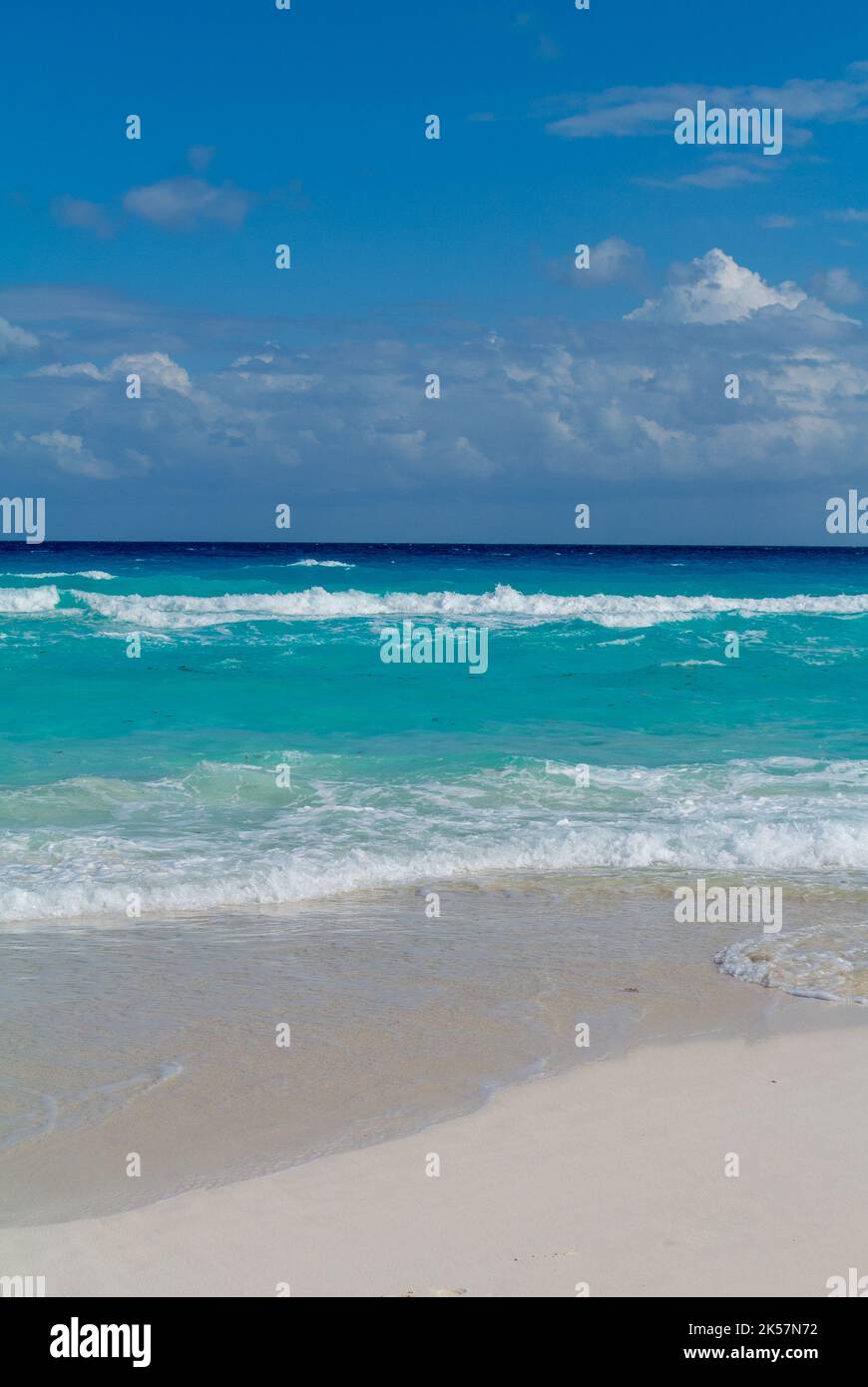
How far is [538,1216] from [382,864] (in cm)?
516

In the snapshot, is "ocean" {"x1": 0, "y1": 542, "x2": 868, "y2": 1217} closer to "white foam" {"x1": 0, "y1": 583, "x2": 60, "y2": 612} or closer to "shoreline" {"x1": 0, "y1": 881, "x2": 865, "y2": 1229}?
"shoreline" {"x1": 0, "y1": 881, "x2": 865, "y2": 1229}

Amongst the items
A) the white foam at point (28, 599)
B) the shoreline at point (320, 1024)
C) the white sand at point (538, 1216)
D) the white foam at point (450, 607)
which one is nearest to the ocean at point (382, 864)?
the shoreline at point (320, 1024)

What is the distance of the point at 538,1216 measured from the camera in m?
A: 4.15

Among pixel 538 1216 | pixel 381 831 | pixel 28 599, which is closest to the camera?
pixel 538 1216

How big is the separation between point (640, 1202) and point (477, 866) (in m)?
5.17

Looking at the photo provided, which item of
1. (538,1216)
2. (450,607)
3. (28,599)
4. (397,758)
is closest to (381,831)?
(397,758)

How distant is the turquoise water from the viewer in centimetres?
934

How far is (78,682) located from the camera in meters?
19.5

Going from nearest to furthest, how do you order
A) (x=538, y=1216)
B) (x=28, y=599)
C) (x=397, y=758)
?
(x=538, y=1216)
(x=397, y=758)
(x=28, y=599)

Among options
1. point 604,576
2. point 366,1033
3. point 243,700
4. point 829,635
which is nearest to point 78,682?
point 243,700

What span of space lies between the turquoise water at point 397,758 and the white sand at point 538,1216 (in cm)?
405

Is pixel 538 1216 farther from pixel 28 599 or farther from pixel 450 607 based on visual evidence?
pixel 450 607

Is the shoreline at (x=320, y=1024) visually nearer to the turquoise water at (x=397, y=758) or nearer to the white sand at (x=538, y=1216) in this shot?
the white sand at (x=538, y=1216)
